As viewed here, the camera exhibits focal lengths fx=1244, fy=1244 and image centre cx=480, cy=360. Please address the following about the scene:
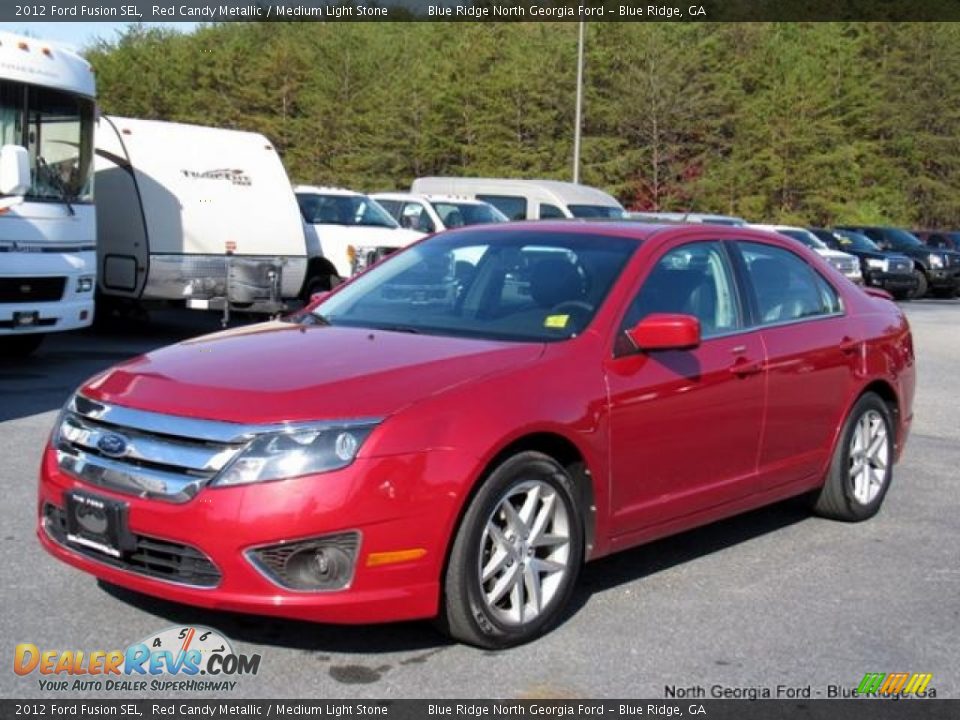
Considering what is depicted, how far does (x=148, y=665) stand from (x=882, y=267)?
27636 millimetres

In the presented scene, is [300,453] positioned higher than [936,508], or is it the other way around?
[300,453]

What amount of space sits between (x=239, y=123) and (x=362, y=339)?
54458 millimetres

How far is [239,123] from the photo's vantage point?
188 ft

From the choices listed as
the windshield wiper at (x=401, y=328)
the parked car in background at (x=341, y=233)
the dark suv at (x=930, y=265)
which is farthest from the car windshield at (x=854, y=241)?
the windshield wiper at (x=401, y=328)

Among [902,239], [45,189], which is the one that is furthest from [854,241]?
[45,189]

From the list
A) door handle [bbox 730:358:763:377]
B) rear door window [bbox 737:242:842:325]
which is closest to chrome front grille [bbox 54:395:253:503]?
door handle [bbox 730:358:763:377]

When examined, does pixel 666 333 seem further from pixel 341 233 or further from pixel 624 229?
pixel 341 233

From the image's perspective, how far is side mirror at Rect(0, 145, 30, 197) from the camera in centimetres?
1077

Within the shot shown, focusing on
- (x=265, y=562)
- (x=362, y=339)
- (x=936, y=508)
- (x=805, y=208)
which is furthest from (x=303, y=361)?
(x=805, y=208)

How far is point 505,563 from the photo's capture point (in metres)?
4.59

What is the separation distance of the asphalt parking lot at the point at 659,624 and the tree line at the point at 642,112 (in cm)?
4757

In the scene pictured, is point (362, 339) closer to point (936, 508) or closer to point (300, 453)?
point (300, 453)

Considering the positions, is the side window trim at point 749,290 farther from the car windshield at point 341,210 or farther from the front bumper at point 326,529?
the car windshield at point 341,210

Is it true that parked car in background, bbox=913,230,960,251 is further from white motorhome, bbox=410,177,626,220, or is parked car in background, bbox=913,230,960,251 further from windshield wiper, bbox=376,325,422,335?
windshield wiper, bbox=376,325,422,335
